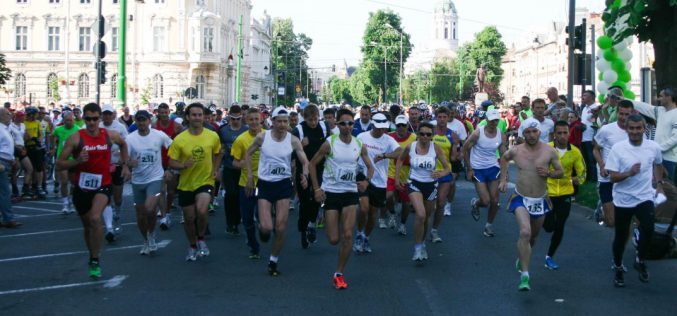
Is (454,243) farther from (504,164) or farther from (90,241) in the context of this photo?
(90,241)

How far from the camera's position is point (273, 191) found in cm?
1015

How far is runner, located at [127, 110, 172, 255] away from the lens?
11383mm

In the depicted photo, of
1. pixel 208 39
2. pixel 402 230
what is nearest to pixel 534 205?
pixel 402 230

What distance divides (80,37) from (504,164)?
69.3 m

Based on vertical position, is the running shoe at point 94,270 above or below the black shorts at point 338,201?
below

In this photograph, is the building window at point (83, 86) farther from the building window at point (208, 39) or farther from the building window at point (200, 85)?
the building window at point (208, 39)

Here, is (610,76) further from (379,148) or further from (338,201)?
(338,201)

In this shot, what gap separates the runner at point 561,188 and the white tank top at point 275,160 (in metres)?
2.83

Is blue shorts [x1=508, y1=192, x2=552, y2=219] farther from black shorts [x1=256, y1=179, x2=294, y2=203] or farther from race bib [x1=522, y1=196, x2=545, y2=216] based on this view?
black shorts [x1=256, y1=179, x2=294, y2=203]

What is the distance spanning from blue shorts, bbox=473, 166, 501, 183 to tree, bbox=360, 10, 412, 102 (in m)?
87.0

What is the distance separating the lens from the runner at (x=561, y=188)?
10.1 m

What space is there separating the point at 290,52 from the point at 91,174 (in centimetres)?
11939

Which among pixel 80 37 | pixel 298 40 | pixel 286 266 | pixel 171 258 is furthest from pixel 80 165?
pixel 298 40

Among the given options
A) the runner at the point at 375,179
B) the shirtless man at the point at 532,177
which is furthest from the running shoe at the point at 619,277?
the runner at the point at 375,179
